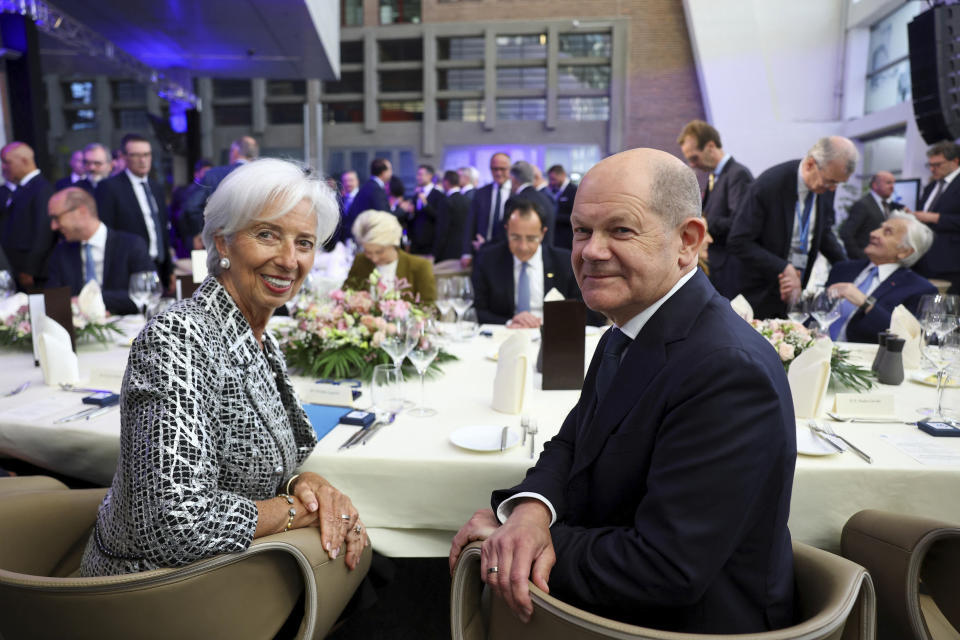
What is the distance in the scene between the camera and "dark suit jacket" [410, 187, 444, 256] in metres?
9.07

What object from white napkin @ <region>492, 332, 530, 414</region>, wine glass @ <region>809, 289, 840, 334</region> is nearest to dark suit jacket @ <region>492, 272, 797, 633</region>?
white napkin @ <region>492, 332, 530, 414</region>

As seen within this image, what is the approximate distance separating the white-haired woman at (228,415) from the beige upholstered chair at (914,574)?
3.65 feet

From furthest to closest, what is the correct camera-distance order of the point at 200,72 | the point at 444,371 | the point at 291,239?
the point at 200,72, the point at 444,371, the point at 291,239

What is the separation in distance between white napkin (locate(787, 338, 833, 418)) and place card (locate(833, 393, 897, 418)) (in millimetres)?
70

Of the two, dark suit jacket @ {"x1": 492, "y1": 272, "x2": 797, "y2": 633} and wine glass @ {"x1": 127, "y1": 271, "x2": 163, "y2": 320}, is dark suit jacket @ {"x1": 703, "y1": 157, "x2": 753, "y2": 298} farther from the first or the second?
wine glass @ {"x1": 127, "y1": 271, "x2": 163, "y2": 320}

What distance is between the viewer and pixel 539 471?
133cm

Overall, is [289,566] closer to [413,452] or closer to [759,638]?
[413,452]

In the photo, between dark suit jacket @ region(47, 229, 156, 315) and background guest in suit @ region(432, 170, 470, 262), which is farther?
background guest in suit @ region(432, 170, 470, 262)

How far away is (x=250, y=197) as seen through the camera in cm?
138

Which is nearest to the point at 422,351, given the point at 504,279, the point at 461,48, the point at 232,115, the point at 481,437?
the point at 481,437

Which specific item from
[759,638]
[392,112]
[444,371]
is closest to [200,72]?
[392,112]

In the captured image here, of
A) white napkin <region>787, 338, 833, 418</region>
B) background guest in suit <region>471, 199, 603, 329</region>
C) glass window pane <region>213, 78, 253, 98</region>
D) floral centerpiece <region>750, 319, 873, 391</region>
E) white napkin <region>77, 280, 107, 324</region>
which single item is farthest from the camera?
glass window pane <region>213, 78, 253, 98</region>

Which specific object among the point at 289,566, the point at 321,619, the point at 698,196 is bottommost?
the point at 321,619

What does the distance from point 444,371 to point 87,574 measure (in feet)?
4.37
